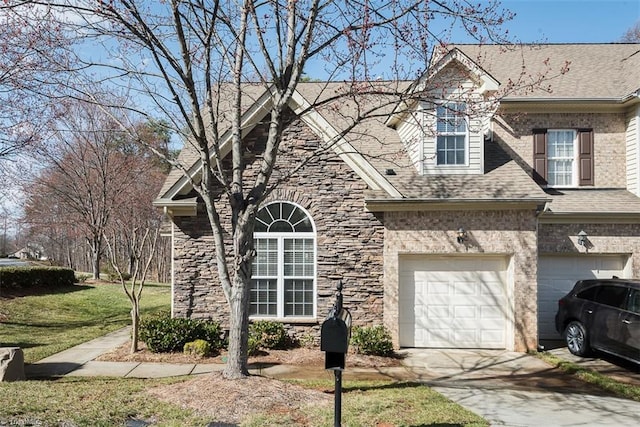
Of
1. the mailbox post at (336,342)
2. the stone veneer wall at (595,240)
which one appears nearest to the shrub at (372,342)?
the stone veneer wall at (595,240)

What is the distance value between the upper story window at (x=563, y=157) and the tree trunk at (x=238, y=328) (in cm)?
992

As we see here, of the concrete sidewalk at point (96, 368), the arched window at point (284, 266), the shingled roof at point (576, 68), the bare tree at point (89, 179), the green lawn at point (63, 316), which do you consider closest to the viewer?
the concrete sidewalk at point (96, 368)

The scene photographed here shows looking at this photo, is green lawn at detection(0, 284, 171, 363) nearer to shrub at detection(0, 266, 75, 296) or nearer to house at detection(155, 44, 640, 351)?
shrub at detection(0, 266, 75, 296)

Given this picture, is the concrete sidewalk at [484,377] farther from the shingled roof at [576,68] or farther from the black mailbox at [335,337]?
the shingled roof at [576,68]

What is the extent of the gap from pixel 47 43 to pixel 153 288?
22996 mm

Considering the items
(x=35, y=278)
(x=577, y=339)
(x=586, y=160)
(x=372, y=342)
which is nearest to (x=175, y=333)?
→ (x=372, y=342)

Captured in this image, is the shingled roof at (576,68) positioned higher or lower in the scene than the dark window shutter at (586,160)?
higher

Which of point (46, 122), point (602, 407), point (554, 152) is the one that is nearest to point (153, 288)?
point (46, 122)

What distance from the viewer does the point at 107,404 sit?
22.4ft

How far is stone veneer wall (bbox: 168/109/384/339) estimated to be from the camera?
11.8m

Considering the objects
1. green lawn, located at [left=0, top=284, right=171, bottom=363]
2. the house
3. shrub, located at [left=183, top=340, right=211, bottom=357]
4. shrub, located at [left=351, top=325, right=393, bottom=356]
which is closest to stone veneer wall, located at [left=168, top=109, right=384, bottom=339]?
the house

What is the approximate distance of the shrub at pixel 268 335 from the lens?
11164mm

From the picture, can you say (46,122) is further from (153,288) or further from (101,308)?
(153,288)

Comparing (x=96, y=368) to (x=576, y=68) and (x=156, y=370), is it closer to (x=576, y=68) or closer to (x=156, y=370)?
(x=156, y=370)
